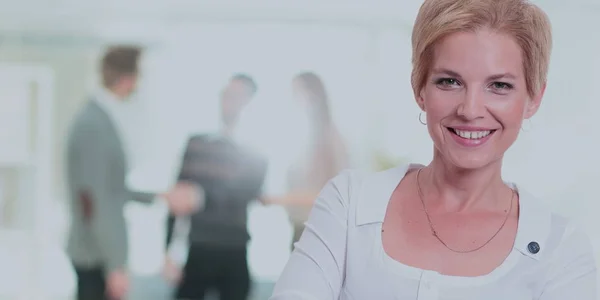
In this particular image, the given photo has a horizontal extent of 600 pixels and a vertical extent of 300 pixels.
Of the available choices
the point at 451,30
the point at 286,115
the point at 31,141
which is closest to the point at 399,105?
the point at 286,115

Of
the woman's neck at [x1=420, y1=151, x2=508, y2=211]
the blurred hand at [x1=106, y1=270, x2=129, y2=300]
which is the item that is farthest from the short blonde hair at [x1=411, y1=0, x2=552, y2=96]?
the blurred hand at [x1=106, y1=270, x2=129, y2=300]

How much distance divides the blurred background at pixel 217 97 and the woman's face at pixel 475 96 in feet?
11.0

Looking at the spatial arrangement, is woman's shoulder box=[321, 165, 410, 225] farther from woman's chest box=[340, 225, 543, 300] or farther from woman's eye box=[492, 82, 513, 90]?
woman's eye box=[492, 82, 513, 90]

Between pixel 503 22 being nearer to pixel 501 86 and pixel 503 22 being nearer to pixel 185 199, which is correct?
pixel 501 86

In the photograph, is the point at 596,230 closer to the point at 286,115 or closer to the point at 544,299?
the point at 286,115

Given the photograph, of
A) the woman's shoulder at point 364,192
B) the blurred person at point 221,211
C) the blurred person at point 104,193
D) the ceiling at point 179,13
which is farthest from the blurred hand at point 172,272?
the woman's shoulder at point 364,192

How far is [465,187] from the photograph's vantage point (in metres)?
1.09

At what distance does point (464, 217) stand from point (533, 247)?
101mm

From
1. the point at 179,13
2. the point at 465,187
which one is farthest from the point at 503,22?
the point at 179,13

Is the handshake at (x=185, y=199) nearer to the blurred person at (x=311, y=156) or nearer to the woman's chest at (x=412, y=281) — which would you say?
the blurred person at (x=311, y=156)

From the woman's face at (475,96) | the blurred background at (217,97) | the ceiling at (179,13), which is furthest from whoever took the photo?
the ceiling at (179,13)

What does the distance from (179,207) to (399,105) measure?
123 cm

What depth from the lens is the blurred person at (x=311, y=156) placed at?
4281 mm

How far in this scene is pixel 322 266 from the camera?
1.02 meters
